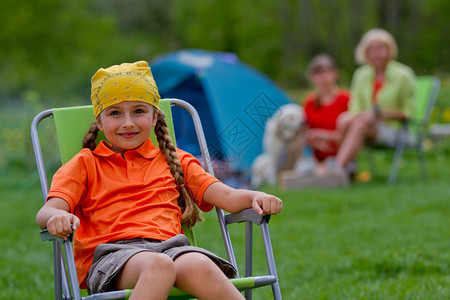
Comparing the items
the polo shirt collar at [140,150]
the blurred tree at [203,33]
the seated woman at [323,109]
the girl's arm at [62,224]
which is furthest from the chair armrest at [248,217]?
the blurred tree at [203,33]

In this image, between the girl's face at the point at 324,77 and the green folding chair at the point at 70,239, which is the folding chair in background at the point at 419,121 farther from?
the green folding chair at the point at 70,239

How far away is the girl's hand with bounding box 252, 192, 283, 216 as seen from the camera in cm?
216

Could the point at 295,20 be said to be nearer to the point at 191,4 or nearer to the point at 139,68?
the point at 191,4

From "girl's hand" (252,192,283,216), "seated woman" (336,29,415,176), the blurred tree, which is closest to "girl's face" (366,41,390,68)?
"seated woman" (336,29,415,176)

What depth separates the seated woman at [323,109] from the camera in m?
6.90

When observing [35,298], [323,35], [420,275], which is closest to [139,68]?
[35,298]

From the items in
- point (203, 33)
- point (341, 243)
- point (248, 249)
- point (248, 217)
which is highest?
point (203, 33)

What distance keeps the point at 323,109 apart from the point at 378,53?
81cm

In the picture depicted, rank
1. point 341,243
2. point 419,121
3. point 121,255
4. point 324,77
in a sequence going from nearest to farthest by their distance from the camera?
point 121,255, point 341,243, point 419,121, point 324,77

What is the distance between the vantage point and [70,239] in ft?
6.54

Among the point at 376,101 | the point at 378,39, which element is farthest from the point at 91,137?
the point at 378,39

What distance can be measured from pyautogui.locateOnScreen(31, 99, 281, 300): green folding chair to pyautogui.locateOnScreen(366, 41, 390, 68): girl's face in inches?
174

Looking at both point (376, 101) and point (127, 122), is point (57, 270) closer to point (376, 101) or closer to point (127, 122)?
point (127, 122)

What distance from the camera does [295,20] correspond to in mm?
21719
